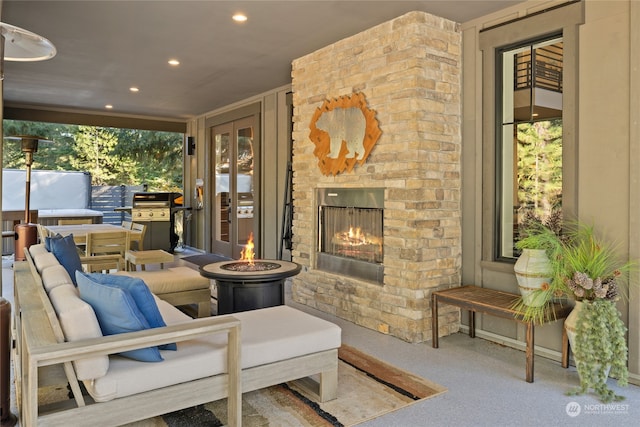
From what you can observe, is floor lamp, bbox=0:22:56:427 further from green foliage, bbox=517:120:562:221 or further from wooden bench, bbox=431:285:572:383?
green foliage, bbox=517:120:562:221

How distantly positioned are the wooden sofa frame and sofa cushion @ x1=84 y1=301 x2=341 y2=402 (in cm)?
4

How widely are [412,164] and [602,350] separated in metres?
1.88

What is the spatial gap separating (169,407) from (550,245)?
106 inches

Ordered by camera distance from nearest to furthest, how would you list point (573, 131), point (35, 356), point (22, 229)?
point (35, 356) < point (573, 131) < point (22, 229)

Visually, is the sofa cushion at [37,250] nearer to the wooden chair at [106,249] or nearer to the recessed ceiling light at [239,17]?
the wooden chair at [106,249]

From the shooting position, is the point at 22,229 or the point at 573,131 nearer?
the point at 573,131

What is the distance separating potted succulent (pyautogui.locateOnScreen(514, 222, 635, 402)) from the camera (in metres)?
2.83

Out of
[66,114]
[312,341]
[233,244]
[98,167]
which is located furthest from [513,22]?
[98,167]

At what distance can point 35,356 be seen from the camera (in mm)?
1803

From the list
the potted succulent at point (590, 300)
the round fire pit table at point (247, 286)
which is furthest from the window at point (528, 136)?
the round fire pit table at point (247, 286)

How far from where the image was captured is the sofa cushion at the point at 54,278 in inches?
95.7

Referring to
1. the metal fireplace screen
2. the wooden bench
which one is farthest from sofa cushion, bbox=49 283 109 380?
the metal fireplace screen

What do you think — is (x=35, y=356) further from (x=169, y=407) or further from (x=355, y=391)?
(x=355, y=391)

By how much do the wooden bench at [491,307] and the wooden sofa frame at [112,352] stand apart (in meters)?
1.48
